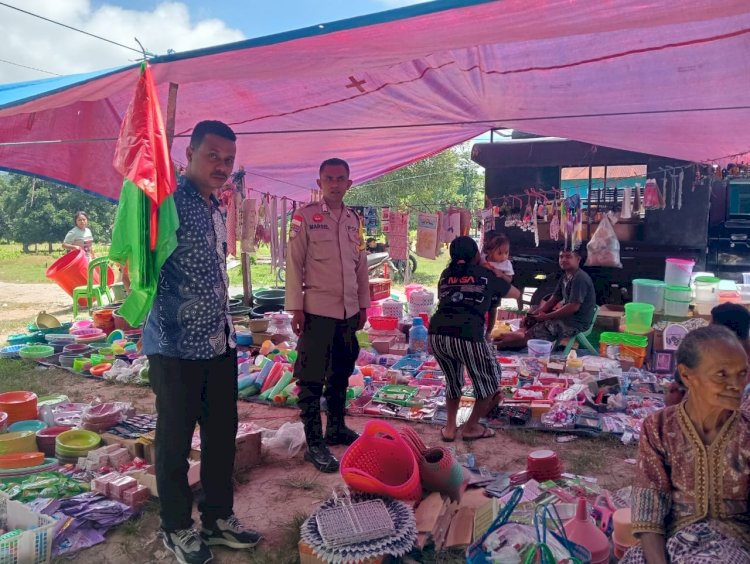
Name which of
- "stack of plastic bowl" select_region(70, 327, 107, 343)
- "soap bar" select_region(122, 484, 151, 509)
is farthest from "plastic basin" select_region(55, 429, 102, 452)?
"stack of plastic bowl" select_region(70, 327, 107, 343)

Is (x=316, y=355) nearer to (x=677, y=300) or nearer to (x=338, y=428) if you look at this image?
(x=338, y=428)

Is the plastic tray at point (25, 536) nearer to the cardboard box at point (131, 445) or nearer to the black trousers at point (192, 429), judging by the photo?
the black trousers at point (192, 429)

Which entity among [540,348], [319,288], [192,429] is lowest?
[540,348]

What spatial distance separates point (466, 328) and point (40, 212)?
22.3m

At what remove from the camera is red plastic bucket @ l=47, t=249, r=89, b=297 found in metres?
8.81

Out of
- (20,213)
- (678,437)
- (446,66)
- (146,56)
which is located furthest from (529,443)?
(20,213)

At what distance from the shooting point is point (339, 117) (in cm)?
425

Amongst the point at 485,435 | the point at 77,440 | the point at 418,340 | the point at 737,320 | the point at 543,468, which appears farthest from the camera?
the point at 418,340

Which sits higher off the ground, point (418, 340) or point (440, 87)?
point (440, 87)

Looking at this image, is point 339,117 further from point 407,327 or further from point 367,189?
point 367,189

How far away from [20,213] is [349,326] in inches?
899

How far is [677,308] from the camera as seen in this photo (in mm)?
6438

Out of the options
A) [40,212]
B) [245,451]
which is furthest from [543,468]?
[40,212]

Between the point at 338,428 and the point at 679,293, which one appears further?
the point at 679,293
